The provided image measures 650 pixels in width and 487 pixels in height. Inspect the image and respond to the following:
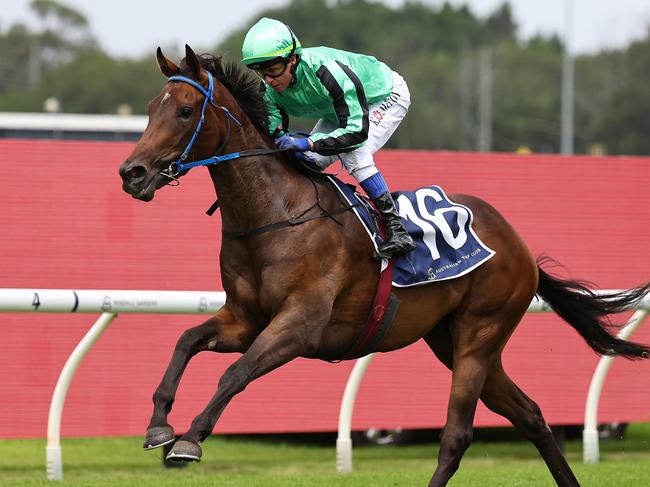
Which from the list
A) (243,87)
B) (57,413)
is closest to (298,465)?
(57,413)

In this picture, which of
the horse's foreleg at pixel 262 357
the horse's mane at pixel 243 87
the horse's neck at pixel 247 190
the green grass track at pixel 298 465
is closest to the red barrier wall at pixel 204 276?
the green grass track at pixel 298 465

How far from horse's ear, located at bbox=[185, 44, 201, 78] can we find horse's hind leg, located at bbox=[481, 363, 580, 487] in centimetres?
193

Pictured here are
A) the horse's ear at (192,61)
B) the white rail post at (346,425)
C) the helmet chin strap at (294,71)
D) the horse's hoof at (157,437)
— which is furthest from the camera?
the white rail post at (346,425)

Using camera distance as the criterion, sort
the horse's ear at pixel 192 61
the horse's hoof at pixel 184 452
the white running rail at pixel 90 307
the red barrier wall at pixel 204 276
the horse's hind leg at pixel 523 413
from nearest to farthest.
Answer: the horse's hoof at pixel 184 452
the horse's ear at pixel 192 61
the horse's hind leg at pixel 523 413
the white running rail at pixel 90 307
the red barrier wall at pixel 204 276

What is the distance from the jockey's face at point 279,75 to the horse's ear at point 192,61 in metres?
0.30

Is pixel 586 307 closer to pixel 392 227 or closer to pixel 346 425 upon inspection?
pixel 392 227

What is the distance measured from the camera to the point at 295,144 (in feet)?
15.4

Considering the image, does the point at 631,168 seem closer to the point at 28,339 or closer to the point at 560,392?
the point at 560,392

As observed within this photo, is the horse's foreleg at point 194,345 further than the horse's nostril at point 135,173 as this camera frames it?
Yes

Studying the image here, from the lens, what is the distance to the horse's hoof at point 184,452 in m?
4.16

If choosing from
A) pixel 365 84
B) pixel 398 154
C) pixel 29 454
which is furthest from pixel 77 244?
pixel 365 84

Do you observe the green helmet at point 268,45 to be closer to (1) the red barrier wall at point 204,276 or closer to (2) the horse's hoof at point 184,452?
(2) the horse's hoof at point 184,452

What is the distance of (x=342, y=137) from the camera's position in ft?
15.4

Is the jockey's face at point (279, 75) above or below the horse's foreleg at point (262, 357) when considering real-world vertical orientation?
above
